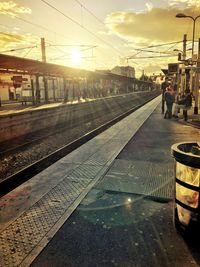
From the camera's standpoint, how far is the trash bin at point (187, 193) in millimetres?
3067

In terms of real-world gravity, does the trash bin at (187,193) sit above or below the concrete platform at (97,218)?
above

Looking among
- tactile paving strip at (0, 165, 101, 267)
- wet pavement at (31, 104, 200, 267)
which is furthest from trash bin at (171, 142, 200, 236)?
tactile paving strip at (0, 165, 101, 267)

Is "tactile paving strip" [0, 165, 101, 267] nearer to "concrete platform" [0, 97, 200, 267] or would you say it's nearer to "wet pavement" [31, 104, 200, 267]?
"concrete platform" [0, 97, 200, 267]

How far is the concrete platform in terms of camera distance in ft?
9.59

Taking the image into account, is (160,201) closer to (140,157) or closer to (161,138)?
(140,157)

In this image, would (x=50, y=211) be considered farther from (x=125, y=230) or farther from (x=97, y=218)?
(x=125, y=230)

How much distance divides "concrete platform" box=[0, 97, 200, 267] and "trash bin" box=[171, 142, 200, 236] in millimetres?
199

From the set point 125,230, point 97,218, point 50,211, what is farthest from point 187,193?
point 50,211

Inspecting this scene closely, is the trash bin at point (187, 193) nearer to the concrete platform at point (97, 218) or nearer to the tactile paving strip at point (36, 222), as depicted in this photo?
the concrete platform at point (97, 218)

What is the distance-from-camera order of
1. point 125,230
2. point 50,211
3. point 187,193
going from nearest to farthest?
point 187,193
point 125,230
point 50,211

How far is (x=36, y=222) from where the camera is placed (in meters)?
3.67

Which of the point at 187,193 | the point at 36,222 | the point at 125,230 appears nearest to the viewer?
the point at 187,193

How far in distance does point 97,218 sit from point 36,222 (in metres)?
0.89

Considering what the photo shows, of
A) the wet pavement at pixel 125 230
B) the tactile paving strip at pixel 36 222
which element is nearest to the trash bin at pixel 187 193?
the wet pavement at pixel 125 230
